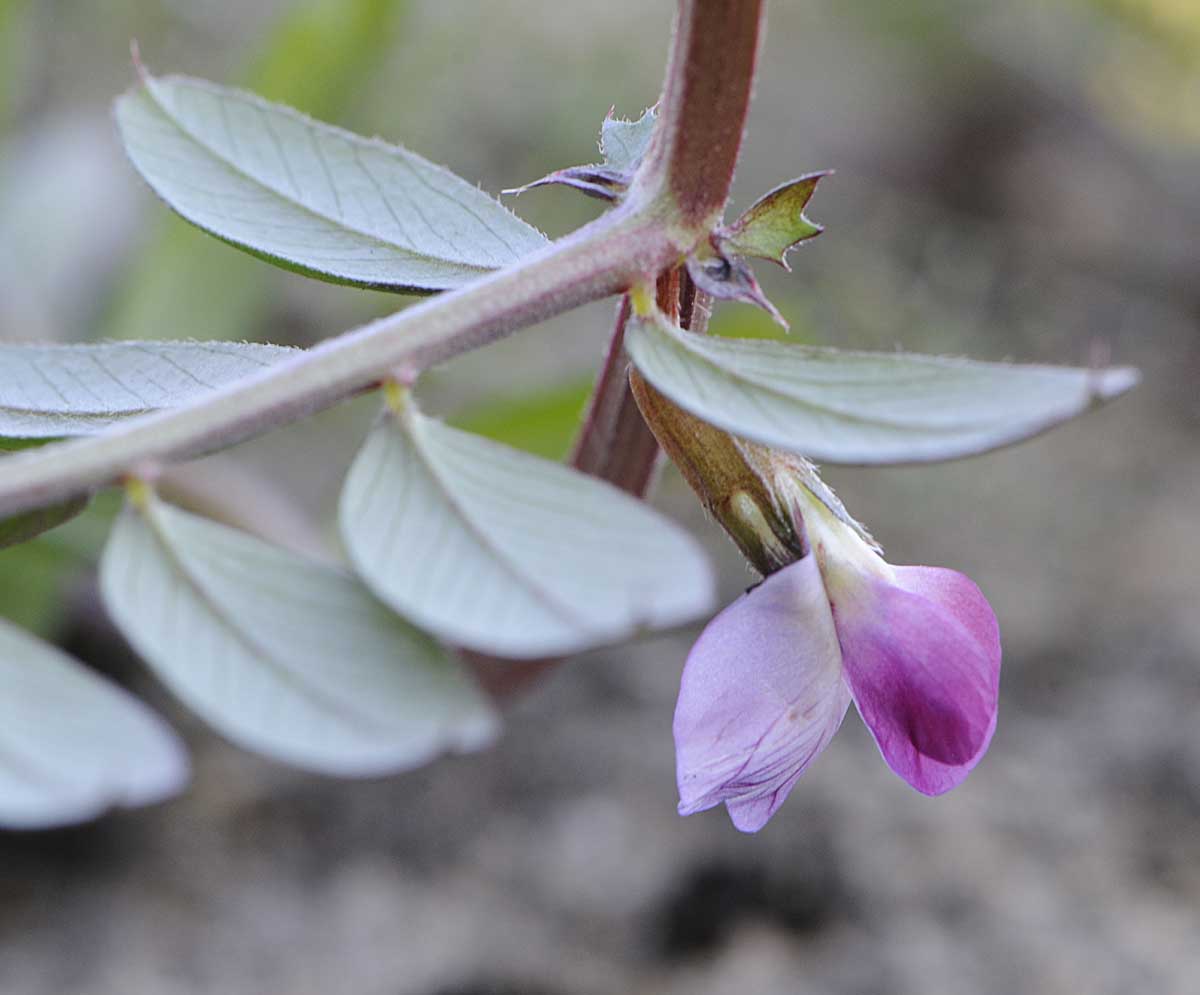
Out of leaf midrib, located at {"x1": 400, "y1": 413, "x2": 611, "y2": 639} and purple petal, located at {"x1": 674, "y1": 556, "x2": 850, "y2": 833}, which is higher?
leaf midrib, located at {"x1": 400, "y1": 413, "x2": 611, "y2": 639}

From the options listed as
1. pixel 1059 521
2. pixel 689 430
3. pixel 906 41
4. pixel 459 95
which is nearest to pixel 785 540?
pixel 689 430

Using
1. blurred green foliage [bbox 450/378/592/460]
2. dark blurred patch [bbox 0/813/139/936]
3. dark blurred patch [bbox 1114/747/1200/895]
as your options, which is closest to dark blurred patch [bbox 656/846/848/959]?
dark blurred patch [bbox 1114/747/1200/895]

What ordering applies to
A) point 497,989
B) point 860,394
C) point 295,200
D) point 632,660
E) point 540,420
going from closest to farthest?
point 860,394
point 295,200
point 497,989
point 540,420
point 632,660

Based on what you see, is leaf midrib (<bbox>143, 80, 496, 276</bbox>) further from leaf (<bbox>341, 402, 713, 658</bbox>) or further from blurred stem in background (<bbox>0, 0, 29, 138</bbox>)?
blurred stem in background (<bbox>0, 0, 29, 138</bbox>)

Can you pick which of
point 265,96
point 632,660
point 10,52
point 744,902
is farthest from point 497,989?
point 10,52

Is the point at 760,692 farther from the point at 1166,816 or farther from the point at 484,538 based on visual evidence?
the point at 1166,816

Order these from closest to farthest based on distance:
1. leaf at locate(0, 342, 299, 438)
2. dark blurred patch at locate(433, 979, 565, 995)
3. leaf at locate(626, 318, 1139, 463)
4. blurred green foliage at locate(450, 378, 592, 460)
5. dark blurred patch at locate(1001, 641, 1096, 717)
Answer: leaf at locate(626, 318, 1139, 463), leaf at locate(0, 342, 299, 438), dark blurred patch at locate(433, 979, 565, 995), blurred green foliage at locate(450, 378, 592, 460), dark blurred patch at locate(1001, 641, 1096, 717)

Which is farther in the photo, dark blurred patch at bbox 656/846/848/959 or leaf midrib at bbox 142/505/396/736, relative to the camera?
dark blurred patch at bbox 656/846/848/959
